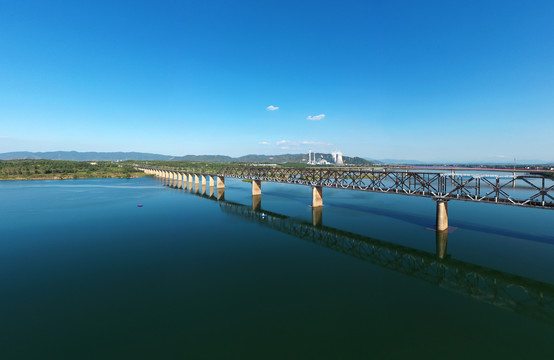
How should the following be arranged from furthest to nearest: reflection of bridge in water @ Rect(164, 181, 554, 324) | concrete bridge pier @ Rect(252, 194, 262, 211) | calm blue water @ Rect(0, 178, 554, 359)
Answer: concrete bridge pier @ Rect(252, 194, 262, 211), reflection of bridge in water @ Rect(164, 181, 554, 324), calm blue water @ Rect(0, 178, 554, 359)

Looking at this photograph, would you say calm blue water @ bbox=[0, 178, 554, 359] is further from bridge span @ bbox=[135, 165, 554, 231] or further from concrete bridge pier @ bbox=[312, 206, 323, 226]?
bridge span @ bbox=[135, 165, 554, 231]

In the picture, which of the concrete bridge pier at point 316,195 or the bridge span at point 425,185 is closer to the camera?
the bridge span at point 425,185

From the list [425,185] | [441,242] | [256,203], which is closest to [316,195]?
[256,203]

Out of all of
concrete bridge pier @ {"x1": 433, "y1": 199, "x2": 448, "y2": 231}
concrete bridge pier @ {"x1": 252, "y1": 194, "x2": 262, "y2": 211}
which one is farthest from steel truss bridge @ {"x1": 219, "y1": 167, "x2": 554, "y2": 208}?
concrete bridge pier @ {"x1": 252, "y1": 194, "x2": 262, "y2": 211}

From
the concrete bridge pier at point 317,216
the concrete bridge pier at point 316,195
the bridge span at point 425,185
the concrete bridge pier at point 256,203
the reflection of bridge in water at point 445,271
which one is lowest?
the reflection of bridge in water at point 445,271

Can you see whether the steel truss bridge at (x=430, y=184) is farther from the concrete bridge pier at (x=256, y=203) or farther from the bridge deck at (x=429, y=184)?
the concrete bridge pier at (x=256, y=203)

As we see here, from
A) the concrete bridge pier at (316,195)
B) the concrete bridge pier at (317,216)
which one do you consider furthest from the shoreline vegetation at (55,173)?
the concrete bridge pier at (317,216)

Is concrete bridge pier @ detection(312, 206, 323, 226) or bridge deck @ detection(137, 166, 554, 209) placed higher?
bridge deck @ detection(137, 166, 554, 209)
